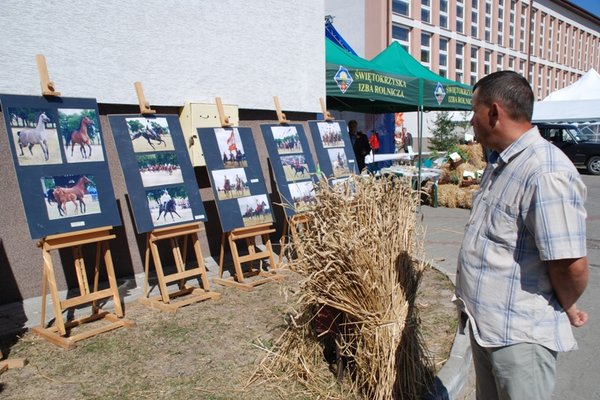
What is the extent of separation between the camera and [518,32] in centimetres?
3316

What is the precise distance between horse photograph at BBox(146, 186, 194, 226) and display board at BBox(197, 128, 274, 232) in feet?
1.45

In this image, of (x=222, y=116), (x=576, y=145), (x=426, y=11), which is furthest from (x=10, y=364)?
(x=426, y=11)

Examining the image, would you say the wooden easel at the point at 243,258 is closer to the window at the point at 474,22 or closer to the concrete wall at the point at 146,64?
the concrete wall at the point at 146,64

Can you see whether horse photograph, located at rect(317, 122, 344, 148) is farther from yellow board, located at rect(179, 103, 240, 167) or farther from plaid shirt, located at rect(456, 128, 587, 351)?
plaid shirt, located at rect(456, 128, 587, 351)

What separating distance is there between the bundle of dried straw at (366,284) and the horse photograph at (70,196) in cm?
236

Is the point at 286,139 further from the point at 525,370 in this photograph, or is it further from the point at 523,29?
the point at 523,29

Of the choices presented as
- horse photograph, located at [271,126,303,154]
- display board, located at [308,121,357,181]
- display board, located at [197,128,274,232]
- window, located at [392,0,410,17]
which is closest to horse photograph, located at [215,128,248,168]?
display board, located at [197,128,274,232]

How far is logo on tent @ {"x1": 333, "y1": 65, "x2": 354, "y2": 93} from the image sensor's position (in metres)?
8.18

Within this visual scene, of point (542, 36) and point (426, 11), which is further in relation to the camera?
point (542, 36)

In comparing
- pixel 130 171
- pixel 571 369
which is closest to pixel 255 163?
pixel 130 171

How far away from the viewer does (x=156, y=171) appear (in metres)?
5.01

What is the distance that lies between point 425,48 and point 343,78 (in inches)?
702

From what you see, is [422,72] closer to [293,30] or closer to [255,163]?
[293,30]

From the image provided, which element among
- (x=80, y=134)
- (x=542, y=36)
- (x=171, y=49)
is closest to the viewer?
(x=80, y=134)
